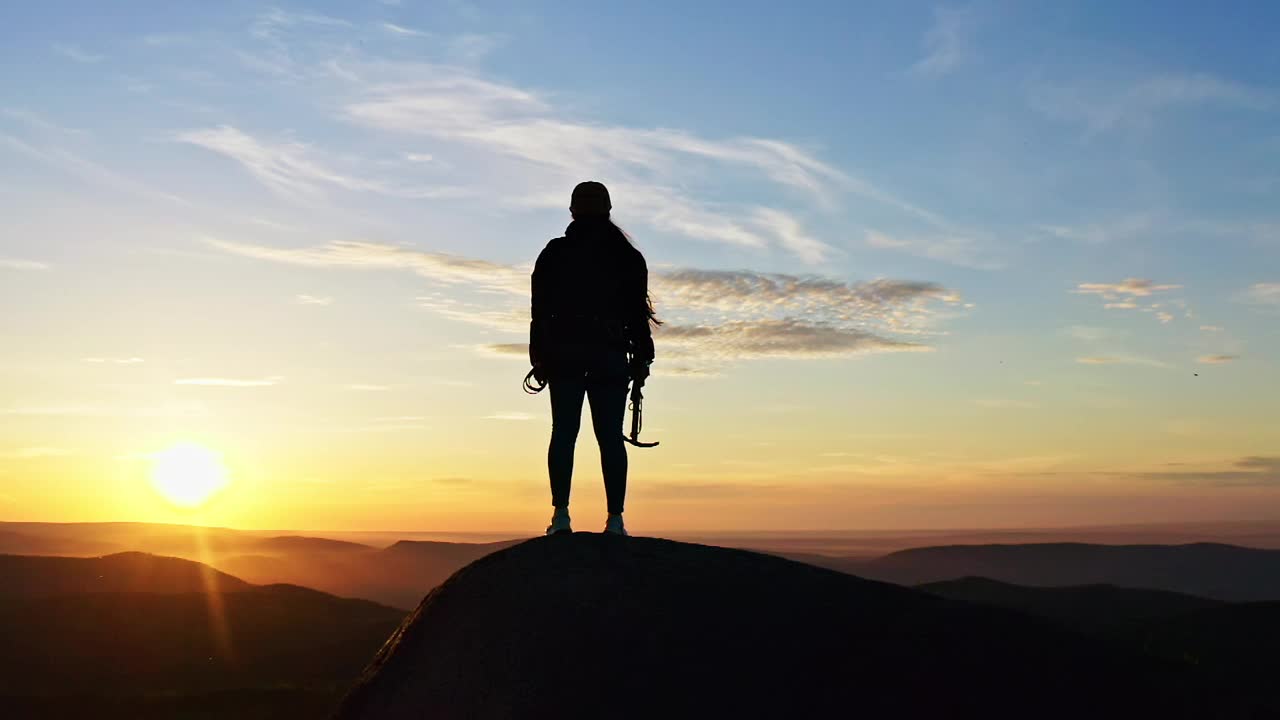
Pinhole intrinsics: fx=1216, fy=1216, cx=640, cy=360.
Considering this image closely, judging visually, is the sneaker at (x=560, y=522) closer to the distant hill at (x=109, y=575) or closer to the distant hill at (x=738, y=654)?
the distant hill at (x=738, y=654)

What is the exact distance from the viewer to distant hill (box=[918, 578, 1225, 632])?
33219 millimetres

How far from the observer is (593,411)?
877cm

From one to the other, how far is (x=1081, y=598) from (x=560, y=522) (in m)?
31.9

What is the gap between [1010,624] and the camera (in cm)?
707

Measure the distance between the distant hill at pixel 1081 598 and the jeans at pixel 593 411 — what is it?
80.8ft

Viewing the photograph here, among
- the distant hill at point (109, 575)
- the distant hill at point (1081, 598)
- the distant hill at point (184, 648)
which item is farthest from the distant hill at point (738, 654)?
the distant hill at point (109, 575)

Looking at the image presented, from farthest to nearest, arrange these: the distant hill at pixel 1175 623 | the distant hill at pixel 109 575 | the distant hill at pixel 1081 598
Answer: the distant hill at pixel 109 575 → the distant hill at pixel 1081 598 → the distant hill at pixel 1175 623

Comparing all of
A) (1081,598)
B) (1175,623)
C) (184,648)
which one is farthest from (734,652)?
(1081,598)

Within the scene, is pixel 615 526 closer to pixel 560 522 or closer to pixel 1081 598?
pixel 560 522

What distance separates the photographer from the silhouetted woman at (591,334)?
8664 mm

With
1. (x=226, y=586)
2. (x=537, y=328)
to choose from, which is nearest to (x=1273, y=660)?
(x=537, y=328)

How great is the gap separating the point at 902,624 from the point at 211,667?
27589mm

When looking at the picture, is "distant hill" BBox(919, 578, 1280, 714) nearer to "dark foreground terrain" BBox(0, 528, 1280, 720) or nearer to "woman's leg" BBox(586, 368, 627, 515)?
"dark foreground terrain" BBox(0, 528, 1280, 720)

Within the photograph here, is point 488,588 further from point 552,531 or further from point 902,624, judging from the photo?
point 902,624
